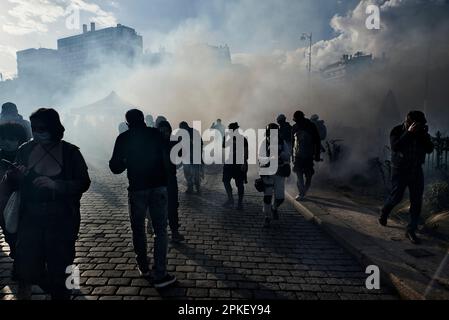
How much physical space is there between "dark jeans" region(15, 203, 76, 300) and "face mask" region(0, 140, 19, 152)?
1.33 metres

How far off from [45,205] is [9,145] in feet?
4.69

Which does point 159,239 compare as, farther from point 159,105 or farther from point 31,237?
point 159,105

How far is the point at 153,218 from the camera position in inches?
150

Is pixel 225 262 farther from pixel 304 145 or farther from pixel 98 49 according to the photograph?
pixel 98 49

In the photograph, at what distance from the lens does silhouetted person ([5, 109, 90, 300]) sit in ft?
9.09

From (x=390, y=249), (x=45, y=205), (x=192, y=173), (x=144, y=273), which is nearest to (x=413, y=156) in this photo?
(x=390, y=249)

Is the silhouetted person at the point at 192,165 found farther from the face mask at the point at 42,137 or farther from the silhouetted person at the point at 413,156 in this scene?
the face mask at the point at 42,137

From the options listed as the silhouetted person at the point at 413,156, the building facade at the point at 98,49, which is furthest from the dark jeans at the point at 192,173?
the building facade at the point at 98,49

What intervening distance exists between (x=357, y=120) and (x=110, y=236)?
25.5m

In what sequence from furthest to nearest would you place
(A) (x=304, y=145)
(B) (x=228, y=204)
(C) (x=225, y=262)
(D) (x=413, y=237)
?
(B) (x=228, y=204), (A) (x=304, y=145), (D) (x=413, y=237), (C) (x=225, y=262)

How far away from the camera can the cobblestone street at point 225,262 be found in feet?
11.7

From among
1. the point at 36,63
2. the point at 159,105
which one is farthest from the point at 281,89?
the point at 36,63

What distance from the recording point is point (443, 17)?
1032 inches
